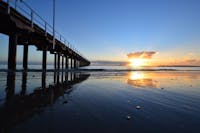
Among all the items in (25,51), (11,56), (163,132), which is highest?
(25,51)

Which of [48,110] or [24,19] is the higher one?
[24,19]

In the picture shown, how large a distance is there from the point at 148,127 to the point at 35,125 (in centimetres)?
224

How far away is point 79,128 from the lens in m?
3.90

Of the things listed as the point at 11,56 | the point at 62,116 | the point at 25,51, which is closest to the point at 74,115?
the point at 62,116

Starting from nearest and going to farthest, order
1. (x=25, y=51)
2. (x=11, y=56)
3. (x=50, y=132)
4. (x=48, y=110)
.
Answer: (x=50, y=132) → (x=48, y=110) → (x=11, y=56) → (x=25, y=51)

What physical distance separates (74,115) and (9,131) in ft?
5.21

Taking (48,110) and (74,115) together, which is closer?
(74,115)

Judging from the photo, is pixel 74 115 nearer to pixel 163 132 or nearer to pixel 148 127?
pixel 148 127

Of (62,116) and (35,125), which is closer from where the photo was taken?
(35,125)

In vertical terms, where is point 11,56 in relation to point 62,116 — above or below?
above

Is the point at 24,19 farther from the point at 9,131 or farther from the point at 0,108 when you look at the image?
the point at 9,131

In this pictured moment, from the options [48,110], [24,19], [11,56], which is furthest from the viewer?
[11,56]

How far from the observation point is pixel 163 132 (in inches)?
149

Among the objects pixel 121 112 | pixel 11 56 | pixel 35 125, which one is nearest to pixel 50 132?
pixel 35 125
